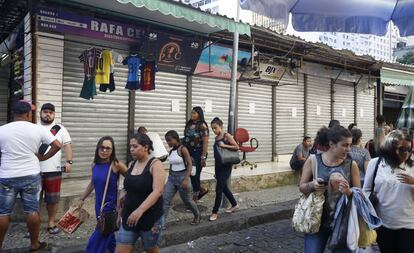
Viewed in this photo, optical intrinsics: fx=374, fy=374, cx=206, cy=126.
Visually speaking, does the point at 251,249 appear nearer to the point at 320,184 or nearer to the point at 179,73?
the point at 320,184

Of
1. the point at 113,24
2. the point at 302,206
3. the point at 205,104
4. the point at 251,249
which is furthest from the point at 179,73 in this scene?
the point at 302,206

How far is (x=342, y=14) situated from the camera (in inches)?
199

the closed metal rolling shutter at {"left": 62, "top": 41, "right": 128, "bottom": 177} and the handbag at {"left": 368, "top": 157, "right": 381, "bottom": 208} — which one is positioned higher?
the closed metal rolling shutter at {"left": 62, "top": 41, "right": 128, "bottom": 177}

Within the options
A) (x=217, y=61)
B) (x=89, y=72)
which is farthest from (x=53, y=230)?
(x=217, y=61)

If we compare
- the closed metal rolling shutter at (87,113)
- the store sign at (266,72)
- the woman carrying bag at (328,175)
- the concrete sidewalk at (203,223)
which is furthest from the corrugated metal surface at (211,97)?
the woman carrying bag at (328,175)

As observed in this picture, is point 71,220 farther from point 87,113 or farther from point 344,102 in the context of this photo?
point 344,102

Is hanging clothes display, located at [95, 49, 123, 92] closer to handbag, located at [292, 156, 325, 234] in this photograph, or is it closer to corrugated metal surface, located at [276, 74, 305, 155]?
handbag, located at [292, 156, 325, 234]

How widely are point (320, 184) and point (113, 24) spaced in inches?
242

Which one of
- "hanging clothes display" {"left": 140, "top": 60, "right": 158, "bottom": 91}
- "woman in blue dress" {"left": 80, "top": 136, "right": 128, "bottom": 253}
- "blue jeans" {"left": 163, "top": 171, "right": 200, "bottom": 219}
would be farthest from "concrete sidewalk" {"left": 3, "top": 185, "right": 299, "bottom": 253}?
"hanging clothes display" {"left": 140, "top": 60, "right": 158, "bottom": 91}

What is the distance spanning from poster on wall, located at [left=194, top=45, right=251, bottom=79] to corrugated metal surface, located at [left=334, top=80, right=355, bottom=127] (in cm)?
500

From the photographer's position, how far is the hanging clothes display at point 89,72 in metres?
7.28

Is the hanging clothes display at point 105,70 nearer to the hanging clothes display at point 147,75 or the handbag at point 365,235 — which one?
the hanging clothes display at point 147,75

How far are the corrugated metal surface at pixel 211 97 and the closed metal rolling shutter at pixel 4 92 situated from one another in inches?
174

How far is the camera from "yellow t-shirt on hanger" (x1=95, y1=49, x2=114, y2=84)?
7.28 metres
